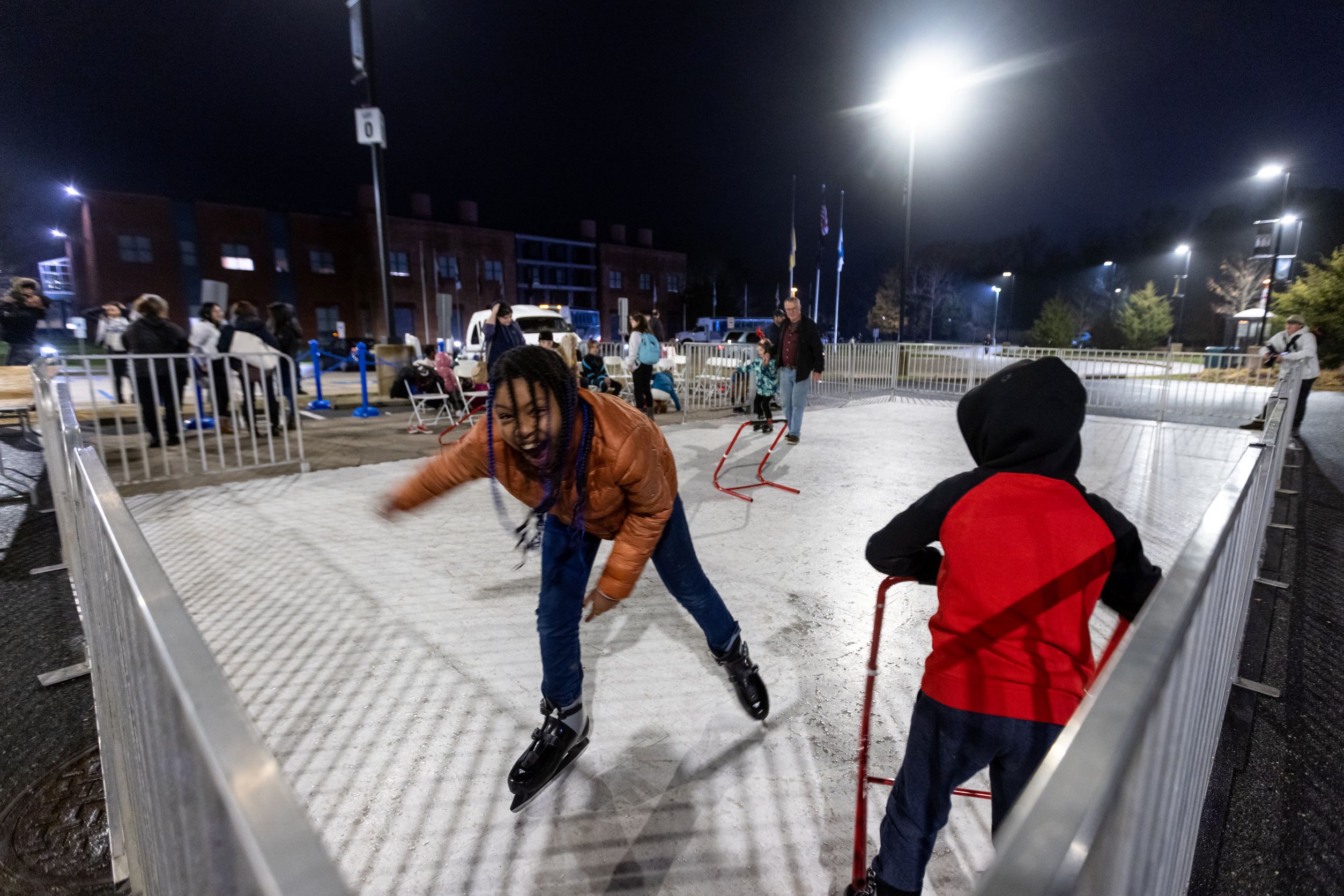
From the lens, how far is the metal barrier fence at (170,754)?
55 cm

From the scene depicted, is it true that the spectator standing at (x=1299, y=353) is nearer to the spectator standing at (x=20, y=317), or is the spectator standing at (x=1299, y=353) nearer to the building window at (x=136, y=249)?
the spectator standing at (x=20, y=317)

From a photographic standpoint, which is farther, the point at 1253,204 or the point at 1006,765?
the point at 1253,204

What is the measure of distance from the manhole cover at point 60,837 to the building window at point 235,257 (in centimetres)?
4318

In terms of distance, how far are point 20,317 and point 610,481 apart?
1041cm

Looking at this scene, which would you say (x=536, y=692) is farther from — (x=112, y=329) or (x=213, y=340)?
(x=112, y=329)

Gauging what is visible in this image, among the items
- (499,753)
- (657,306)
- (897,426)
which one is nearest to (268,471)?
(499,753)

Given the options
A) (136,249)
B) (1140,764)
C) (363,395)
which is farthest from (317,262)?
(1140,764)

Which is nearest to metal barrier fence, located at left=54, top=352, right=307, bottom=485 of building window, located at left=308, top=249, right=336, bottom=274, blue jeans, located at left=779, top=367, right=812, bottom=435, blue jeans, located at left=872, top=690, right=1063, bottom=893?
blue jeans, located at left=779, top=367, right=812, bottom=435

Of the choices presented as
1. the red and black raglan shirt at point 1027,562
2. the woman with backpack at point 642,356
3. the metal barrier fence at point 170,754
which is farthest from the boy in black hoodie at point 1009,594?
the woman with backpack at point 642,356

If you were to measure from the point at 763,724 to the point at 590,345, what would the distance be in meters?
8.34

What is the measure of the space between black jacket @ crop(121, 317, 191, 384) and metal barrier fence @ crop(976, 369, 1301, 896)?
9.30 metres

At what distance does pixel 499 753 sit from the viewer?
2592 mm

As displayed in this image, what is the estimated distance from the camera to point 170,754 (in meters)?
1.00

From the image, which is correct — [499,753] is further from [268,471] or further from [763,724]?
[268,471]
